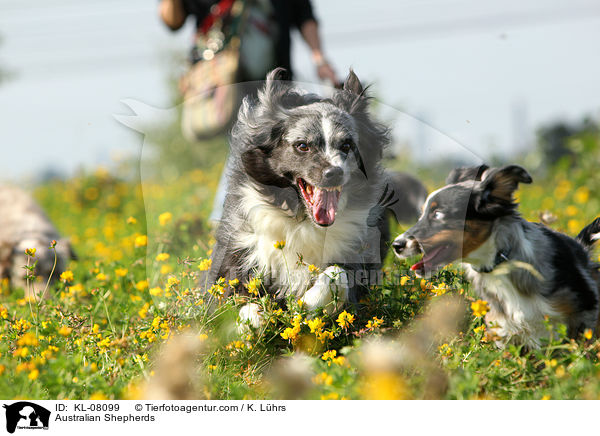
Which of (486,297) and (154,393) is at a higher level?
(486,297)

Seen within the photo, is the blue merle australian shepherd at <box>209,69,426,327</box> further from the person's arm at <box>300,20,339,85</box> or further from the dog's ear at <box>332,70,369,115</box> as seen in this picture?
the person's arm at <box>300,20,339,85</box>

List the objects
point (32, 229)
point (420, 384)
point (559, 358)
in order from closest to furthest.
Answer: point (420, 384)
point (559, 358)
point (32, 229)

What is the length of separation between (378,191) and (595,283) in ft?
3.60

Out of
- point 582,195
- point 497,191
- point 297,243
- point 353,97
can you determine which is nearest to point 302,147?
point 353,97

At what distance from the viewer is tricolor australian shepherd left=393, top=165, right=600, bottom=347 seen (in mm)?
2406

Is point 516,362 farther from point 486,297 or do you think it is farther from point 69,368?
point 69,368

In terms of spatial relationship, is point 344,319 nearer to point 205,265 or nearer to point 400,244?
point 400,244

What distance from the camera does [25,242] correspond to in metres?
4.57

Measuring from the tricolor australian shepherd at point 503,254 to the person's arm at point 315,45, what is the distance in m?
1.15

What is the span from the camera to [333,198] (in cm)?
259

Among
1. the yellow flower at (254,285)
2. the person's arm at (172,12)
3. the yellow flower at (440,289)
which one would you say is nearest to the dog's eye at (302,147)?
the yellow flower at (254,285)

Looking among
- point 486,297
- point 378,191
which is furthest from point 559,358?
point 378,191

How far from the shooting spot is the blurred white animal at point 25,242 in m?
4.41
